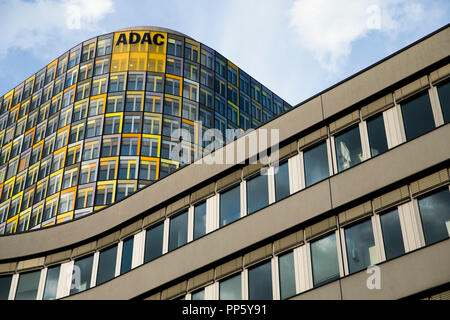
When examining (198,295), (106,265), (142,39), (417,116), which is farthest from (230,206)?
(142,39)

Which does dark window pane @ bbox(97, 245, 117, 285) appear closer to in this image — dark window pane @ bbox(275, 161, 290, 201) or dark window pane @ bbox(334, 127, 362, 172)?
dark window pane @ bbox(275, 161, 290, 201)

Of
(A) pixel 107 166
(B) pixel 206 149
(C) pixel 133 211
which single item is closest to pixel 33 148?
(A) pixel 107 166

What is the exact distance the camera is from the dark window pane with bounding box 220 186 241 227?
26844 millimetres

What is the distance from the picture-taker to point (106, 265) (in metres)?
30.2

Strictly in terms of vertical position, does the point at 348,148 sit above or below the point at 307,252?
above

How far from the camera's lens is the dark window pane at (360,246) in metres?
21.8

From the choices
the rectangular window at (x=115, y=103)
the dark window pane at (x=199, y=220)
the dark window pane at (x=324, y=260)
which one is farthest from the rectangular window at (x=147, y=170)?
the dark window pane at (x=324, y=260)

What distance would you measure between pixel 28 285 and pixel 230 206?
1162cm

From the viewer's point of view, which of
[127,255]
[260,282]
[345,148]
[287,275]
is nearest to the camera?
[287,275]

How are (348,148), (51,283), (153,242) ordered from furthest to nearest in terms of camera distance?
1. (51,283)
2. (153,242)
3. (348,148)

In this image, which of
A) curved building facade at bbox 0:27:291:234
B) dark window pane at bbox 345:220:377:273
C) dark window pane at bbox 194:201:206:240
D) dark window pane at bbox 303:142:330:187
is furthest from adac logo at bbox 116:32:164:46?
dark window pane at bbox 345:220:377:273

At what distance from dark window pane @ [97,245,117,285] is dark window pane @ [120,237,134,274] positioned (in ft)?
1.78

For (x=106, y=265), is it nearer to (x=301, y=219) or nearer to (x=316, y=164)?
(x=301, y=219)

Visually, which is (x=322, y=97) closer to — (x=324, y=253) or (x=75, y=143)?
(x=324, y=253)
